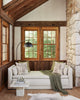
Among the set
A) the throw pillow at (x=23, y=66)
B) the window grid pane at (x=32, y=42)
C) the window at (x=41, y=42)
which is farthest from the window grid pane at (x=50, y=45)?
the throw pillow at (x=23, y=66)

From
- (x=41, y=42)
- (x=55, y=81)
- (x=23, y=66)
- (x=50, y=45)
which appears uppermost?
(x=41, y=42)

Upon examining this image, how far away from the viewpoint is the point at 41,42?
821cm

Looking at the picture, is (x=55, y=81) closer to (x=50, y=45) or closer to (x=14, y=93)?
(x=14, y=93)

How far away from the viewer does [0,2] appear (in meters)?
5.45

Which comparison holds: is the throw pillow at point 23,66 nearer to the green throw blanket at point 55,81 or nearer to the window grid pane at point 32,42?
the green throw blanket at point 55,81

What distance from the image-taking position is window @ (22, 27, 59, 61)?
26.9 feet

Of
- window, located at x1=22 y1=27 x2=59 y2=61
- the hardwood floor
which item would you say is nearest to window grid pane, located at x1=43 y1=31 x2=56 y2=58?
window, located at x1=22 y1=27 x2=59 y2=61

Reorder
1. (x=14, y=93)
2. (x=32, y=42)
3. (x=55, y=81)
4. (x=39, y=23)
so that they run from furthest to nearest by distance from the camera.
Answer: (x=32, y=42) < (x=39, y=23) < (x=55, y=81) < (x=14, y=93)

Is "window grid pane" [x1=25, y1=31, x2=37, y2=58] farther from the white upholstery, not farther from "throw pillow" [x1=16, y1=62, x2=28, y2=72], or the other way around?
the white upholstery

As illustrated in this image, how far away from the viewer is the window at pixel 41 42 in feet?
26.9

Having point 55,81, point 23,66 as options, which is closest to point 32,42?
point 23,66

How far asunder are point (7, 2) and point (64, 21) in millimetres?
3448

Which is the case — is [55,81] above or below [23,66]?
below

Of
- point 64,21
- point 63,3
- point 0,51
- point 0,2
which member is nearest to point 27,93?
point 0,51
